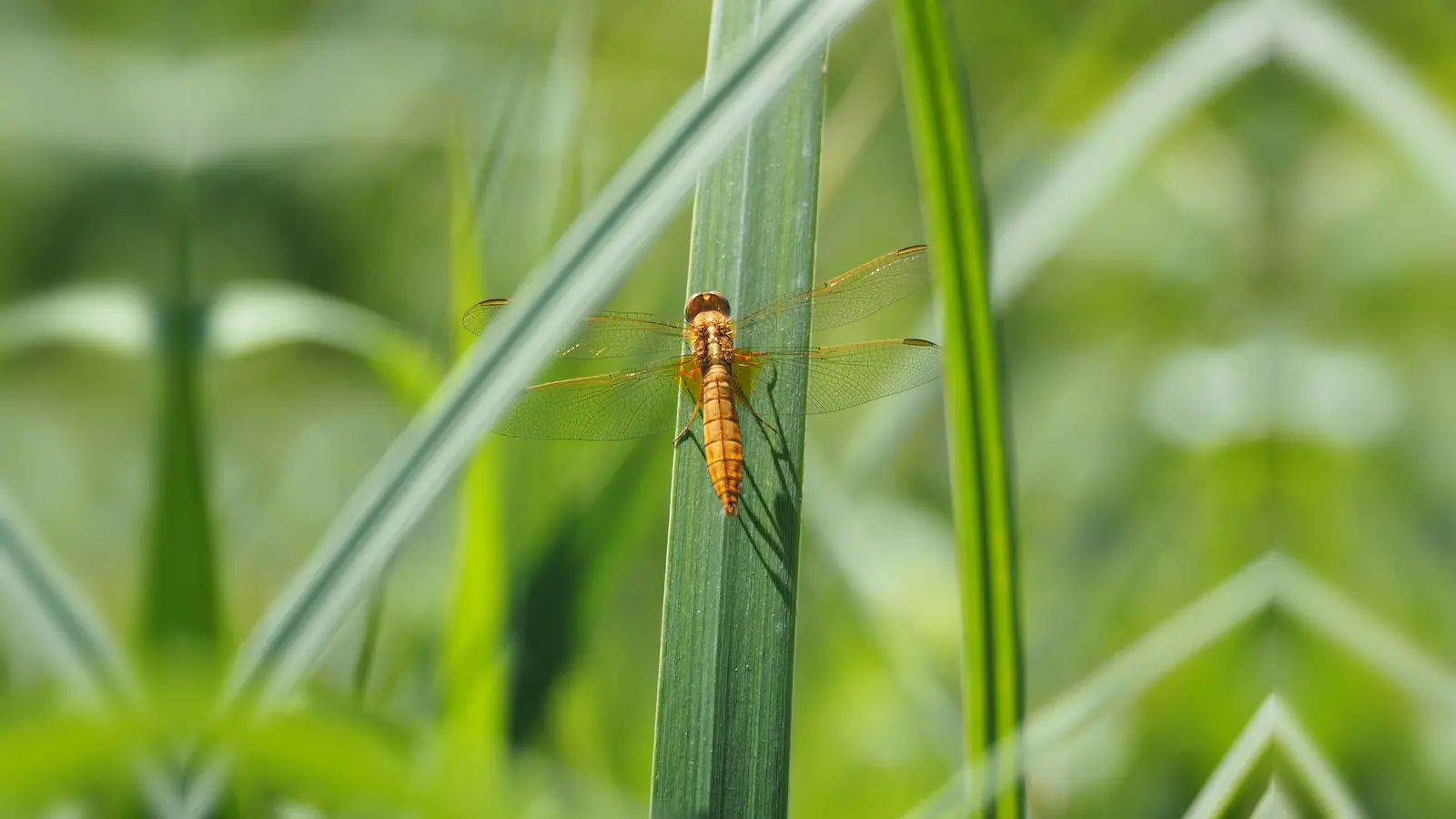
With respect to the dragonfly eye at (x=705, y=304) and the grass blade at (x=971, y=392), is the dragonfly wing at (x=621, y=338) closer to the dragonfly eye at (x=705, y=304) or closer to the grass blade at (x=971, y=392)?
the dragonfly eye at (x=705, y=304)

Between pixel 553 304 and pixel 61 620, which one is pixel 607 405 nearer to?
pixel 553 304

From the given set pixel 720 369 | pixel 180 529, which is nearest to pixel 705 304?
pixel 720 369

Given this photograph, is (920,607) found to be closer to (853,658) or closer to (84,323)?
(853,658)

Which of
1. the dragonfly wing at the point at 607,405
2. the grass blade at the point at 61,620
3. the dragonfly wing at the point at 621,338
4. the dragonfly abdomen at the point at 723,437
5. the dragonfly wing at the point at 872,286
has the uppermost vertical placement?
the dragonfly wing at the point at 872,286

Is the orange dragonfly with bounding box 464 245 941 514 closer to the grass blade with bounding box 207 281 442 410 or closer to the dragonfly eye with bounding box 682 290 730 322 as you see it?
the dragonfly eye with bounding box 682 290 730 322

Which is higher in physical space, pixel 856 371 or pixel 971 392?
pixel 856 371

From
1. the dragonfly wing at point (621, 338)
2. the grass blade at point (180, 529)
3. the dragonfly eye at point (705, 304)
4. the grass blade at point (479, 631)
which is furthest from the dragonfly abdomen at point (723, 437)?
the grass blade at point (180, 529)
